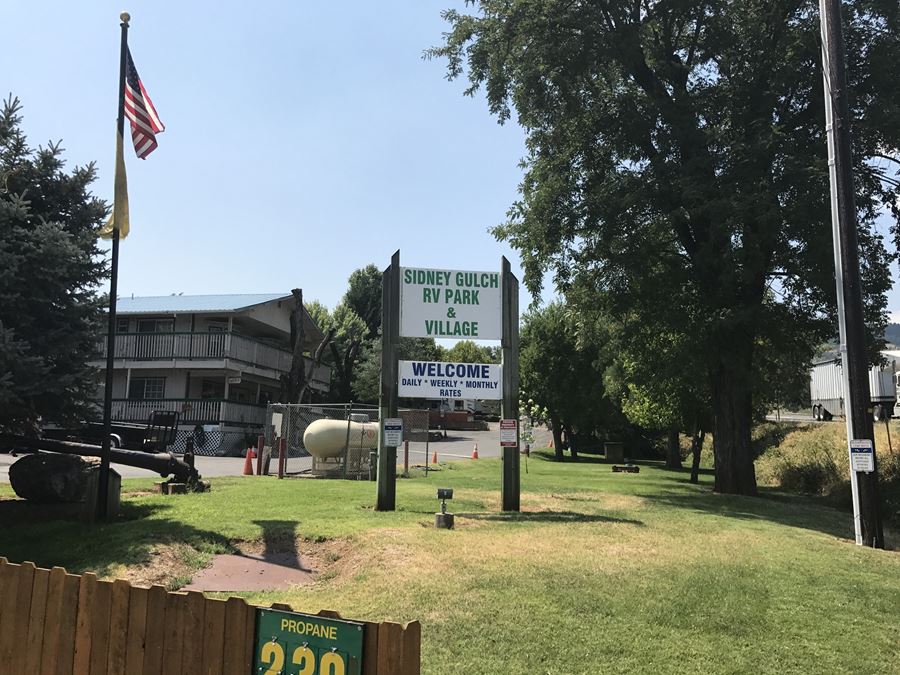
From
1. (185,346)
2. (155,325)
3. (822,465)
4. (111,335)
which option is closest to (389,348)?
(111,335)

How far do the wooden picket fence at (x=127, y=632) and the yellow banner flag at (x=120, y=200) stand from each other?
271 inches

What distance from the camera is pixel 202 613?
349 centimetres

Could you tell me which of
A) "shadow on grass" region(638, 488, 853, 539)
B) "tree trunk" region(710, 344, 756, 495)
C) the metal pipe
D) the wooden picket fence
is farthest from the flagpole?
"tree trunk" region(710, 344, 756, 495)

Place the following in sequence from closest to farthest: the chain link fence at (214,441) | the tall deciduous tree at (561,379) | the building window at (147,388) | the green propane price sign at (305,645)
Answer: the green propane price sign at (305,645) < the chain link fence at (214,441) < the building window at (147,388) < the tall deciduous tree at (561,379)

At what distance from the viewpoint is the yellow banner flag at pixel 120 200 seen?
988 cm

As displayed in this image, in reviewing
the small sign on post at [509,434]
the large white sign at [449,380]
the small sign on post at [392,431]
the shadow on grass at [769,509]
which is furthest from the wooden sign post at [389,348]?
the shadow on grass at [769,509]

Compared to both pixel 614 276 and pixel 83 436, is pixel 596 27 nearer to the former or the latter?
pixel 614 276

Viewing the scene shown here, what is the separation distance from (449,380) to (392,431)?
52.3 inches

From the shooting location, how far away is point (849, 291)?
34.6 feet

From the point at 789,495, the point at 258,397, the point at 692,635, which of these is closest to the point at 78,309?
the point at 692,635

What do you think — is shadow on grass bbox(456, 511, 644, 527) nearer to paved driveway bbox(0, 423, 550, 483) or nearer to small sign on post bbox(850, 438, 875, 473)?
small sign on post bbox(850, 438, 875, 473)

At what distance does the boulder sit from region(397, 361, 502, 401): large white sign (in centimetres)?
506

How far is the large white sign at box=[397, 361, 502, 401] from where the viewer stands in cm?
1181

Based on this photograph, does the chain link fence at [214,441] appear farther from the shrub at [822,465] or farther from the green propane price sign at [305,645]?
the green propane price sign at [305,645]
